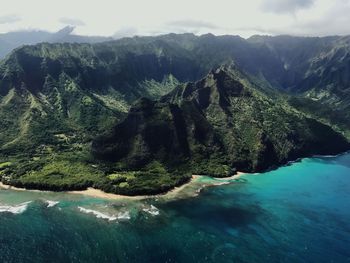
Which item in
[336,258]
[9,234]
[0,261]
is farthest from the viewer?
[9,234]

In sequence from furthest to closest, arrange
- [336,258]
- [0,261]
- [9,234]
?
1. [9,234]
2. [336,258]
3. [0,261]

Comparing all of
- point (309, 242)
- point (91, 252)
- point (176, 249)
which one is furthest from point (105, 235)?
point (309, 242)

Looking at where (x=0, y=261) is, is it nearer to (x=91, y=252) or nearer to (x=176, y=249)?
(x=91, y=252)

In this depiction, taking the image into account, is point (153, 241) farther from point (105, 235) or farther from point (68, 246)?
point (68, 246)

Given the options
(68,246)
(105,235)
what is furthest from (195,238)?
(68,246)

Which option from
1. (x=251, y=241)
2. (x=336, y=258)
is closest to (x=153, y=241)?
(x=251, y=241)

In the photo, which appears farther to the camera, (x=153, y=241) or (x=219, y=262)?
(x=153, y=241)

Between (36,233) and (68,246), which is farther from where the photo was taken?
(36,233)

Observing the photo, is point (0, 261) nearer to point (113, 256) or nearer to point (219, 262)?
point (113, 256)
